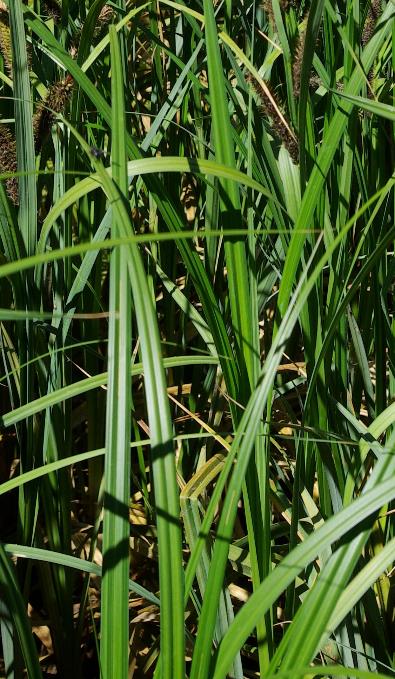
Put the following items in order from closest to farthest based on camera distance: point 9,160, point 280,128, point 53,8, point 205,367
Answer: point 280,128 < point 9,160 < point 53,8 < point 205,367

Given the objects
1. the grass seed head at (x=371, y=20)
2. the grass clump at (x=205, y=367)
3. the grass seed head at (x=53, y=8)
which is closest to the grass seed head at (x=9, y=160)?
the grass clump at (x=205, y=367)

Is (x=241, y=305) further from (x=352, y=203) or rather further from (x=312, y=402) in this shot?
(x=352, y=203)

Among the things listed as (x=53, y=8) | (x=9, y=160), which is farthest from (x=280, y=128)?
(x=53, y=8)

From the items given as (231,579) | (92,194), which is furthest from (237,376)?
(92,194)

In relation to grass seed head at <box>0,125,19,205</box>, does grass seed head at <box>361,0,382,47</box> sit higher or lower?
higher

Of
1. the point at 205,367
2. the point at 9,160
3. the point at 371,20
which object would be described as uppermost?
the point at 371,20

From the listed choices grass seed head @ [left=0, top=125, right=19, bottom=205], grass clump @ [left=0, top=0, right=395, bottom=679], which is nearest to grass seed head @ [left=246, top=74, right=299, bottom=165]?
grass clump @ [left=0, top=0, right=395, bottom=679]

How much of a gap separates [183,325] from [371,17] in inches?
21.8

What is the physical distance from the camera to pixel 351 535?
2.30ft

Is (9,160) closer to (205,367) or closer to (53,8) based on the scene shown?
(53,8)

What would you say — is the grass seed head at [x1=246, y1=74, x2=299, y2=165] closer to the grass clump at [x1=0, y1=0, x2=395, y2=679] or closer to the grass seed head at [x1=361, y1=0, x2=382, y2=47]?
the grass clump at [x1=0, y1=0, x2=395, y2=679]

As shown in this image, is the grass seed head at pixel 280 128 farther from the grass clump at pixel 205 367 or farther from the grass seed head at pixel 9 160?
the grass seed head at pixel 9 160

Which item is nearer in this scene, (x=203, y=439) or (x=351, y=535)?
(x=351, y=535)

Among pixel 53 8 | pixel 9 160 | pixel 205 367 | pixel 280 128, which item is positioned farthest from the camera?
pixel 205 367
